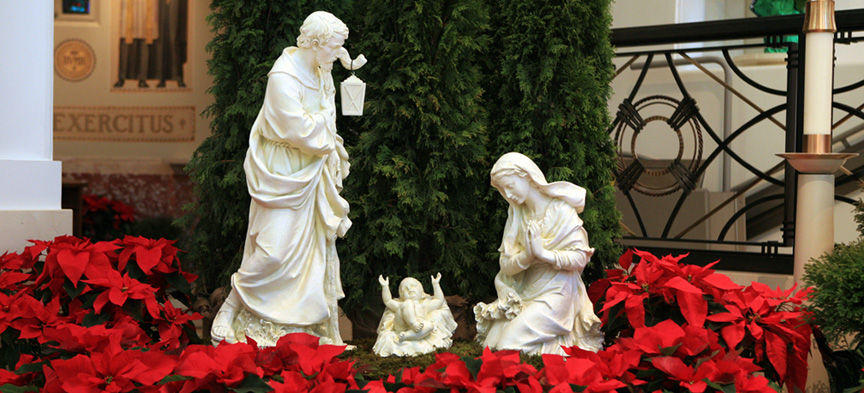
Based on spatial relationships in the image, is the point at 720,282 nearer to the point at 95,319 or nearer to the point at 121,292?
the point at 121,292

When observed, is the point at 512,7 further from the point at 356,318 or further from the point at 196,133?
the point at 196,133

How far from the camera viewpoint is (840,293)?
2.78 m

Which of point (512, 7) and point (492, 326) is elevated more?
point (512, 7)

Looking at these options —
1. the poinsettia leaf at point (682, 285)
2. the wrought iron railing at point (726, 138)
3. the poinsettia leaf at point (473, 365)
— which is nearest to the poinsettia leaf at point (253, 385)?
the poinsettia leaf at point (473, 365)

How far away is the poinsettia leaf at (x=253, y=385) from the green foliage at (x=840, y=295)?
6.39 ft

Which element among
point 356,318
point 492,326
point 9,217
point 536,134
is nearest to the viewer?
point 492,326

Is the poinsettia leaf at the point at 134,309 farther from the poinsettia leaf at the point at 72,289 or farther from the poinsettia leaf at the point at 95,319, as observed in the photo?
the poinsettia leaf at the point at 72,289

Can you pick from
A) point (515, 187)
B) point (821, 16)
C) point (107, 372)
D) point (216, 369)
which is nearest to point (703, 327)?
point (515, 187)

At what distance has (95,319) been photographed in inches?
135

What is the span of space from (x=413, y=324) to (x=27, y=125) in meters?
2.44

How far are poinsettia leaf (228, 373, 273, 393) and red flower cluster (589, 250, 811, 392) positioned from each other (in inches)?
48.2

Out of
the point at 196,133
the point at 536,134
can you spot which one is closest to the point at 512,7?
the point at 536,134

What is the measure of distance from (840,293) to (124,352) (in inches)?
96.3

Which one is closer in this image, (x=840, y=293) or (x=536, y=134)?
(x=840, y=293)
